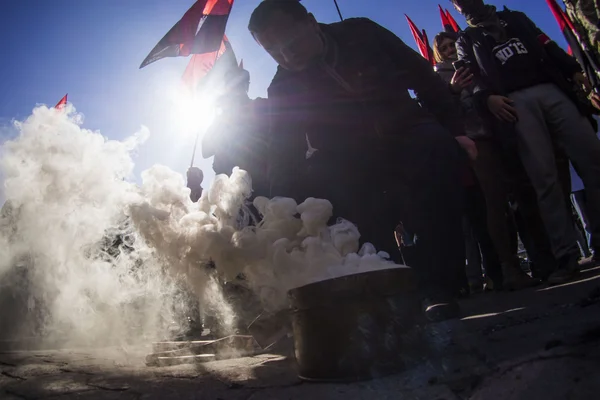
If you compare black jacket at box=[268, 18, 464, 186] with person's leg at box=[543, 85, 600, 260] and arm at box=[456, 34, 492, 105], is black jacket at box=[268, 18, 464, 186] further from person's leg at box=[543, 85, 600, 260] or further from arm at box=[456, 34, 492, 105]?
person's leg at box=[543, 85, 600, 260]

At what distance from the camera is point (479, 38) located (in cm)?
346

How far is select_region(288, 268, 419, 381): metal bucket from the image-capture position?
144 centimetres

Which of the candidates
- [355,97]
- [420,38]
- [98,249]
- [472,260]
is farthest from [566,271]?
[420,38]

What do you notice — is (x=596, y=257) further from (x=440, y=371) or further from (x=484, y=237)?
(x=440, y=371)

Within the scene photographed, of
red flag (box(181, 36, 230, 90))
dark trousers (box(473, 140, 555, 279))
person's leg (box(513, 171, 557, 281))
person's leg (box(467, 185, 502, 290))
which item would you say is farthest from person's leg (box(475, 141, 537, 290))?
red flag (box(181, 36, 230, 90))

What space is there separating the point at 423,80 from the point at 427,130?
0.43 meters

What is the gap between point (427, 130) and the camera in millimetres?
2439

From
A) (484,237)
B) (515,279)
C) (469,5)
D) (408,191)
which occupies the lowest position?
(515,279)

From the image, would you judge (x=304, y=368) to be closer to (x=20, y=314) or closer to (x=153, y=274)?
(x=153, y=274)

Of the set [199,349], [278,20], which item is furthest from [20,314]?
[278,20]

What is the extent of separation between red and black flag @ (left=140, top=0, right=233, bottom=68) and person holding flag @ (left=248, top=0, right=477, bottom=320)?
4.83 meters

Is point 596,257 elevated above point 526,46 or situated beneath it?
situated beneath

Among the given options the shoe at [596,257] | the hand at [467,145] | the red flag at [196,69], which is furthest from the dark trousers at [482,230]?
the red flag at [196,69]

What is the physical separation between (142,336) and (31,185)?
1.44 meters
